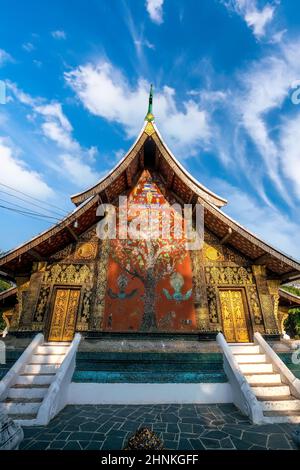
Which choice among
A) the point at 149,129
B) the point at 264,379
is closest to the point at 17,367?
the point at 264,379

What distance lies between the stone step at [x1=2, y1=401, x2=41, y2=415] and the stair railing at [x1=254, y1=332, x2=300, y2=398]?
507cm

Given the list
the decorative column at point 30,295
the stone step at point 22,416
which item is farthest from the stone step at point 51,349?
the stone step at point 22,416

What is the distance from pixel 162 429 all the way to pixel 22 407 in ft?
8.66

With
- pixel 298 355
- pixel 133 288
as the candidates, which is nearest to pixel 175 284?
pixel 133 288

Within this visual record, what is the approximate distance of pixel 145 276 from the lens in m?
7.30

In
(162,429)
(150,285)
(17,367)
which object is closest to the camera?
(162,429)

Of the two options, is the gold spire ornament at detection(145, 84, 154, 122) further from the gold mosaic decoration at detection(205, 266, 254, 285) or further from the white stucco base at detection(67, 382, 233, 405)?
the white stucco base at detection(67, 382, 233, 405)

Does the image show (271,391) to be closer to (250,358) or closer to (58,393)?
(250,358)

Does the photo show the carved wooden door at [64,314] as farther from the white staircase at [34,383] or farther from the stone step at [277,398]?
the stone step at [277,398]

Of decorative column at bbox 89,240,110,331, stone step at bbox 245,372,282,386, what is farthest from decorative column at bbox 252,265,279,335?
decorative column at bbox 89,240,110,331

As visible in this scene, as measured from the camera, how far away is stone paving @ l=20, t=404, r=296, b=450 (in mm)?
3264

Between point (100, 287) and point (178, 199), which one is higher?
point (178, 199)

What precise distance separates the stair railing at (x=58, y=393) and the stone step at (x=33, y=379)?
40 cm

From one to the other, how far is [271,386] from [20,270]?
7.51 metres
